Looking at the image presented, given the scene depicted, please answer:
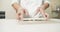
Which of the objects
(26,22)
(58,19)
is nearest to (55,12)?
(58,19)

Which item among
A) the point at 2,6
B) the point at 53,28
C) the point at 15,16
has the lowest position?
the point at 53,28

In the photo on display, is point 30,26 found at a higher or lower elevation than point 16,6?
lower

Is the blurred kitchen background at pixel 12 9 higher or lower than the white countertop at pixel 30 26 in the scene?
higher

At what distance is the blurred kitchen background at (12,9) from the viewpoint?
1129mm

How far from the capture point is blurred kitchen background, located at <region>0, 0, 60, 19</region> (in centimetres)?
113

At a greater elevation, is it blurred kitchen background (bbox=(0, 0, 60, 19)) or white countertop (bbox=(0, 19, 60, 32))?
blurred kitchen background (bbox=(0, 0, 60, 19))

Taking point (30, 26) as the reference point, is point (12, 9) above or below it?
above

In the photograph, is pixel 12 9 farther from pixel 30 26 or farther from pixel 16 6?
pixel 30 26

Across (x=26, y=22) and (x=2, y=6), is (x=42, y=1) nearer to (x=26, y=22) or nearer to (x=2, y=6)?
(x=26, y=22)

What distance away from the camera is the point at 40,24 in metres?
1.16

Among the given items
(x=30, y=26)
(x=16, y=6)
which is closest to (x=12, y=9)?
(x=16, y=6)

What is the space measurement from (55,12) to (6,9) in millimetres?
502

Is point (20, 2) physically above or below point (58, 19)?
above

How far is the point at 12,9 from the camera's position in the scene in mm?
1136
